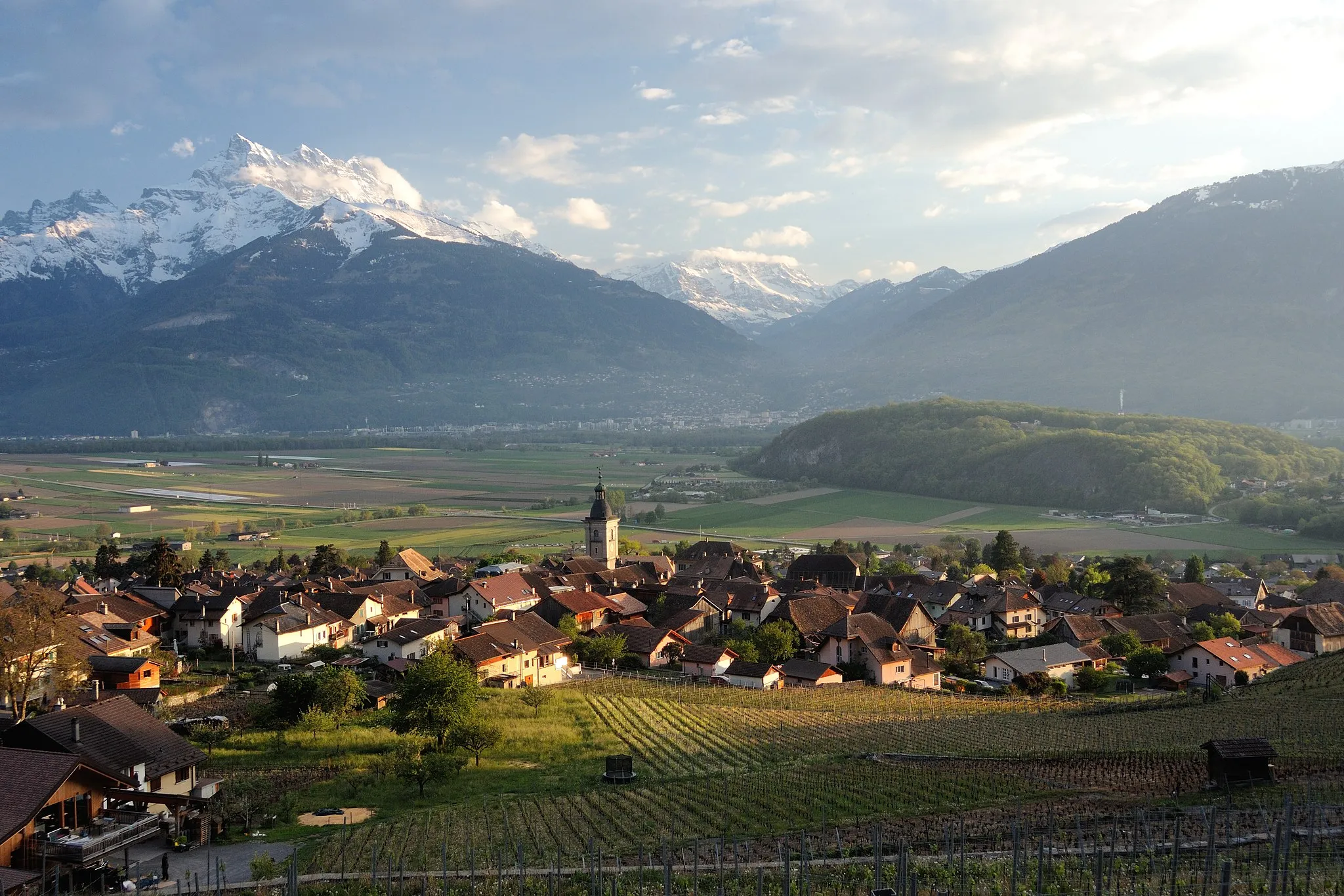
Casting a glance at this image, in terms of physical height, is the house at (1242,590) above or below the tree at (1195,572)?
below

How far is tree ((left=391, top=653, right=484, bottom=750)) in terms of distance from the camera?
87.9ft

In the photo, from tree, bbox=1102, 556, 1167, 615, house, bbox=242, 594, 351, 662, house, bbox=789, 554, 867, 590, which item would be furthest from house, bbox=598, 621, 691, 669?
tree, bbox=1102, 556, 1167, 615

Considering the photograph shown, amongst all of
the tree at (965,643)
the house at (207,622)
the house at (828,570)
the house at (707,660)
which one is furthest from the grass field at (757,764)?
the house at (828,570)

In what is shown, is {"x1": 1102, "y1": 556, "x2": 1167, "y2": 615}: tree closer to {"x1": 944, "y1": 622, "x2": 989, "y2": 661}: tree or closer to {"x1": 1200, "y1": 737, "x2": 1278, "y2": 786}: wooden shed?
{"x1": 944, "y1": 622, "x2": 989, "y2": 661}: tree

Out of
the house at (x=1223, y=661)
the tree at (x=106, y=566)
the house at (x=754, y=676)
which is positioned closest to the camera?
the house at (x=754, y=676)

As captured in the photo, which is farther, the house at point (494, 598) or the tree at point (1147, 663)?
the house at point (494, 598)

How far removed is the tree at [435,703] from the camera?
26.8 meters

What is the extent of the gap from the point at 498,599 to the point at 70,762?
31533mm

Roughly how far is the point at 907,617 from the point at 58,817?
3920 cm

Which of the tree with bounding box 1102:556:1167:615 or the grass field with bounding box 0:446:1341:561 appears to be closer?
the tree with bounding box 1102:556:1167:615

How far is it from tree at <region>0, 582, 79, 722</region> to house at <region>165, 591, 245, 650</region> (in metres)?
12.8

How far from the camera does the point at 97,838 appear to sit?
1734cm

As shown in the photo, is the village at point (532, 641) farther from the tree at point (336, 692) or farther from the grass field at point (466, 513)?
the grass field at point (466, 513)

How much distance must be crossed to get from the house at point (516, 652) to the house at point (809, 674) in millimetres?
9663
